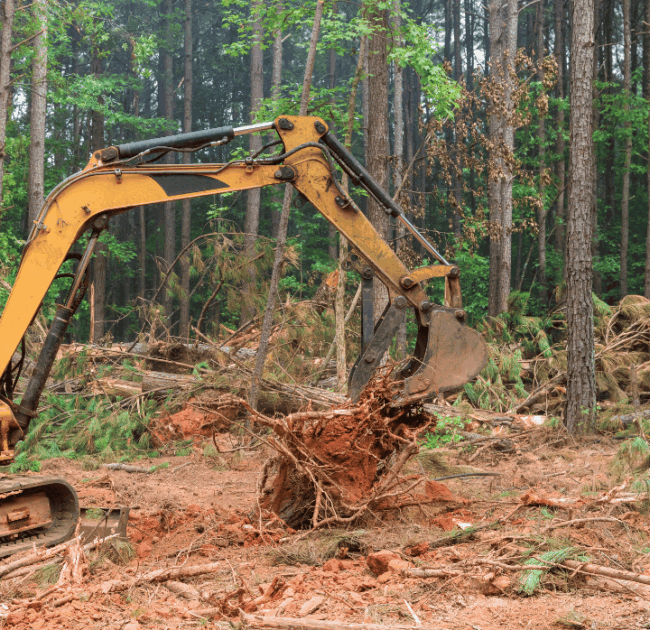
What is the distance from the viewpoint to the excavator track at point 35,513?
5062 mm

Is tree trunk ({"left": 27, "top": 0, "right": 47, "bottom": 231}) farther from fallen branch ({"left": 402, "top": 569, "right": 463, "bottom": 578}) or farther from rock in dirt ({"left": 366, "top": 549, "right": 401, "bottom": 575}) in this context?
fallen branch ({"left": 402, "top": 569, "right": 463, "bottom": 578})

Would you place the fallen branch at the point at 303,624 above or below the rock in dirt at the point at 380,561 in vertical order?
above

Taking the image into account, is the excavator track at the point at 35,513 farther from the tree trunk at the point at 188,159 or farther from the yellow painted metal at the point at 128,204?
the tree trunk at the point at 188,159

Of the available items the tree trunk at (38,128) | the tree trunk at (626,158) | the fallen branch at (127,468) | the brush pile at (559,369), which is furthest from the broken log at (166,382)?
the tree trunk at (626,158)

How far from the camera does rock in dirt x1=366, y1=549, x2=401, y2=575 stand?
4.32 metres

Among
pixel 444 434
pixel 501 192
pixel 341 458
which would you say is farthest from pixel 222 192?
pixel 501 192

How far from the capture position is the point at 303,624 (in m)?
3.41

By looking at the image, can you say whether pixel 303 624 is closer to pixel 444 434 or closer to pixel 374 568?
pixel 374 568

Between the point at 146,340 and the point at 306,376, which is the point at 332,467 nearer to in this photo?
the point at 306,376

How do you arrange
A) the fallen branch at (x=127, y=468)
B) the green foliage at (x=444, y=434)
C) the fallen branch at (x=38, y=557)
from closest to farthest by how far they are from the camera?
the fallen branch at (x=38, y=557) → the fallen branch at (x=127, y=468) → the green foliage at (x=444, y=434)

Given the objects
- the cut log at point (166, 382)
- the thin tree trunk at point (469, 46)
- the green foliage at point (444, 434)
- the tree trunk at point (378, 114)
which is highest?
the thin tree trunk at point (469, 46)

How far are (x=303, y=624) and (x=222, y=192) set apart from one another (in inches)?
133

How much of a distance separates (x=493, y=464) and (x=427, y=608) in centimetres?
475

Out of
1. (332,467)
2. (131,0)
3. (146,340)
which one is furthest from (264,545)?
(131,0)
